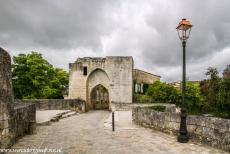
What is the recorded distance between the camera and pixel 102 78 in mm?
28906

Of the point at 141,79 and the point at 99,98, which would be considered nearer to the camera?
the point at 99,98

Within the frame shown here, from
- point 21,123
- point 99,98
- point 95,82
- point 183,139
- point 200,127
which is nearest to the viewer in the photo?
point 200,127

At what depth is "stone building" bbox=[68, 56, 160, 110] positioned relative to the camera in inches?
1065

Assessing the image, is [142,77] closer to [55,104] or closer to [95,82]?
[95,82]

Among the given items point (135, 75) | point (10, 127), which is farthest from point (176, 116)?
point (135, 75)

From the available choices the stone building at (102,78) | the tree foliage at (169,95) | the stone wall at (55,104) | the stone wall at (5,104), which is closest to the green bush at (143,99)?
the tree foliage at (169,95)

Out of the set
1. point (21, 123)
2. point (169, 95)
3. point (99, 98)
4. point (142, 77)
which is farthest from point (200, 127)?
point (142, 77)

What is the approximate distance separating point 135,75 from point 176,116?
76.7 ft

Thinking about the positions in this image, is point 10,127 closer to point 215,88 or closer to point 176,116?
point 176,116

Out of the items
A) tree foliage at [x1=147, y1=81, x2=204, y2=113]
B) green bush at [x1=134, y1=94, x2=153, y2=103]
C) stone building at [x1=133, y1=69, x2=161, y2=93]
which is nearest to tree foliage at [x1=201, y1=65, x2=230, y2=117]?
tree foliage at [x1=147, y1=81, x2=204, y2=113]

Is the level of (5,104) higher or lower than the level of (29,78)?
lower

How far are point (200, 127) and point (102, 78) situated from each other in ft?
71.3

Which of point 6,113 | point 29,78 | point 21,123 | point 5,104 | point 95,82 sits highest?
point 29,78

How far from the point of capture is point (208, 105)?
71.2 ft
